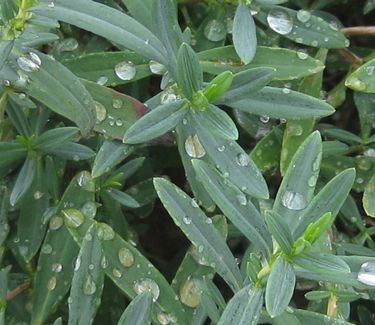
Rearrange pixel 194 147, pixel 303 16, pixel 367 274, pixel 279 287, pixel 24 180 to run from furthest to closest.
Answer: pixel 303 16, pixel 24 180, pixel 194 147, pixel 367 274, pixel 279 287

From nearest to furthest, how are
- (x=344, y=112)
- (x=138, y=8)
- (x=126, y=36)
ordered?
(x=126, y=36), (x=138, y=8), (x=344, y=112)

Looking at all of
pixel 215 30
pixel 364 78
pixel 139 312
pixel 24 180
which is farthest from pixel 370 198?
pixel 24 180

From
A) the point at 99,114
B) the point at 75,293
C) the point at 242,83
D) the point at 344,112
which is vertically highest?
the point at 242,83

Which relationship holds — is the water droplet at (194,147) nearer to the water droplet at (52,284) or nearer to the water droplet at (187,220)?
the water droplet at (187,220)

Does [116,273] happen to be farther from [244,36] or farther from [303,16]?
[303,16]

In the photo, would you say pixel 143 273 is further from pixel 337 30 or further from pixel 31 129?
pixel 337 30

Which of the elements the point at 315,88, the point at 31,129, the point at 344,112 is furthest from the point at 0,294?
the point at 344,112

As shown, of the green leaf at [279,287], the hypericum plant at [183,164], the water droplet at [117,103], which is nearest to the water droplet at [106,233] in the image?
the hypericum plant at [183,164]
